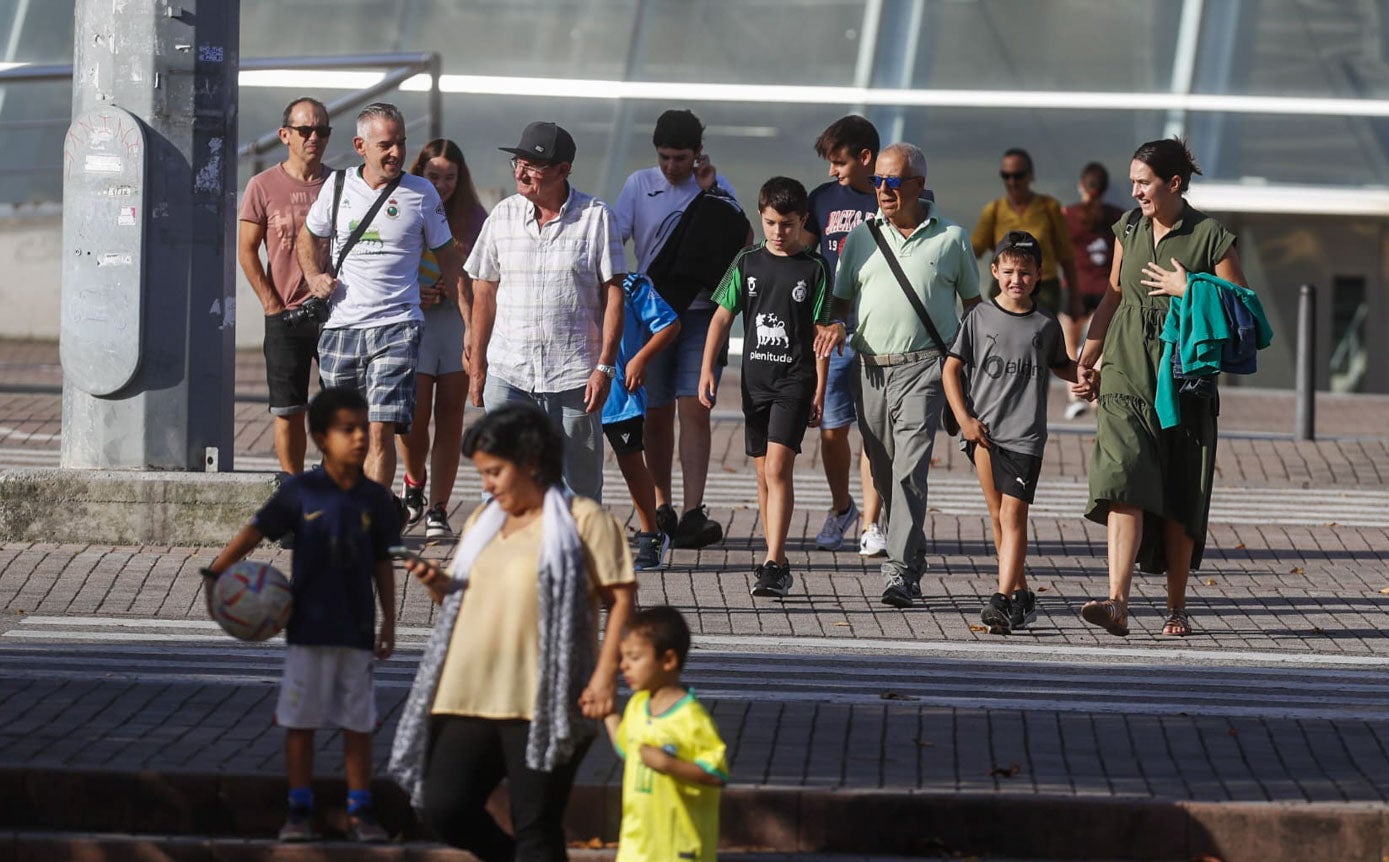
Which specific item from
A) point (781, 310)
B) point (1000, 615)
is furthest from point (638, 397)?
point (1000, 615)

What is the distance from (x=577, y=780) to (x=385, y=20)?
16.8 meters

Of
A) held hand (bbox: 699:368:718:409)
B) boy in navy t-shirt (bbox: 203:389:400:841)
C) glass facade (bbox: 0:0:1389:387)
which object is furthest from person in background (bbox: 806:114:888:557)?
glass facade (bbox: 0:0:1389:387)

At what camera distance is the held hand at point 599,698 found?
5422 mm

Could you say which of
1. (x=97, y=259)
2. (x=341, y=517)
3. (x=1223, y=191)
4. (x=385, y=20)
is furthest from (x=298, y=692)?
(x=385, y=20)

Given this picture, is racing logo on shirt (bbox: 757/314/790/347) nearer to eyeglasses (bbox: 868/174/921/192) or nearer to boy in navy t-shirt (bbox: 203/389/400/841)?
eyeglasses (bbox: 868/174/921/192)

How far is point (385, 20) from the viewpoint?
2212cm

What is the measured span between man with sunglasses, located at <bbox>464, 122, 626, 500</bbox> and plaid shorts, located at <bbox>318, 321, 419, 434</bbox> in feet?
2.96

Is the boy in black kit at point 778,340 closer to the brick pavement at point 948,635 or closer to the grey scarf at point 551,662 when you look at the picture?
the brick pavement at point 948,635

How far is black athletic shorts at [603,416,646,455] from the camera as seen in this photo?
9938 mm

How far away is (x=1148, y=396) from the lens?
873 centimetres

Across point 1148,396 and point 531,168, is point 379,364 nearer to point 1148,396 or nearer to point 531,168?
point 531,168

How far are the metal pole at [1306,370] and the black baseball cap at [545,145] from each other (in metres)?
7.37

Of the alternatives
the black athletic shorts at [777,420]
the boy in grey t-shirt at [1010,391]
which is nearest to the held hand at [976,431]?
the boy in grey t-shirt at [1010,391]

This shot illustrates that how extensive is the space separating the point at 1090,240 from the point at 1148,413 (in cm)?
818
